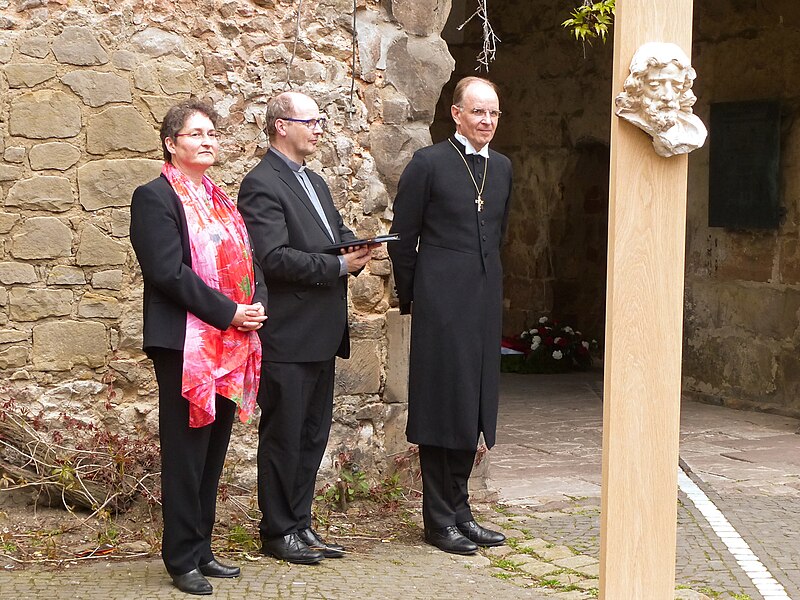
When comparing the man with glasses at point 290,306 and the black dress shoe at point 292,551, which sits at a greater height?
the man with glasses at point 290,306

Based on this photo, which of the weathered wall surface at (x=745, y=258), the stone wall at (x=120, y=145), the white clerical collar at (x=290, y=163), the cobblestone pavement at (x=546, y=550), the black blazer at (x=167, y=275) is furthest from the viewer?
the weathered wall surface at (x=745, y=258)

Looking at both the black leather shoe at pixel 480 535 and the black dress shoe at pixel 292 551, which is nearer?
the black dress shoe at pixel 292 551

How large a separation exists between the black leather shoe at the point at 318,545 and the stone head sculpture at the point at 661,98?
2.15 meters

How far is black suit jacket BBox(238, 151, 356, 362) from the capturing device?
434 centimetres

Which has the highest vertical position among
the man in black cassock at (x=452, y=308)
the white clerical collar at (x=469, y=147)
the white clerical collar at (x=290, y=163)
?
the white clerical collar at (x=469, y=147)

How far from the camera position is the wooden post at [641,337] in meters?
3.10

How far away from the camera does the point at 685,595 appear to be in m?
4.15

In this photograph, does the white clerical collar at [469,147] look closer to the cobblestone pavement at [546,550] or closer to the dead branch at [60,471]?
the cobblestone pavement at [546,550]

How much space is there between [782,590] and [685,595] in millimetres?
394

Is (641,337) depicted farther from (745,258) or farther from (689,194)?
(689,194)

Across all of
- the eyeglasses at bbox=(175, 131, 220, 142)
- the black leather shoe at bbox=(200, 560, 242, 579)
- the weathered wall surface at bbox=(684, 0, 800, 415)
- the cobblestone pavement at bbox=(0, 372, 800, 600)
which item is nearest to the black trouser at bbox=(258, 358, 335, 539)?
the cobblestone pavement at bbox=(0, 372, 800, 600)

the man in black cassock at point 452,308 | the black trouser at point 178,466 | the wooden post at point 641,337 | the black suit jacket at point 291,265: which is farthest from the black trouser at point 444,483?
the wooden post at point 641,337

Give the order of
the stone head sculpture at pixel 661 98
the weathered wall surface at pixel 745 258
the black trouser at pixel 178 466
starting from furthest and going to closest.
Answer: the weathered wall surface at pixel 745 258
the black trouser at pixel 178 466
the stone head sculpture at pixel 661 98

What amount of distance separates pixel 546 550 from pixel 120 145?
7.67ft
